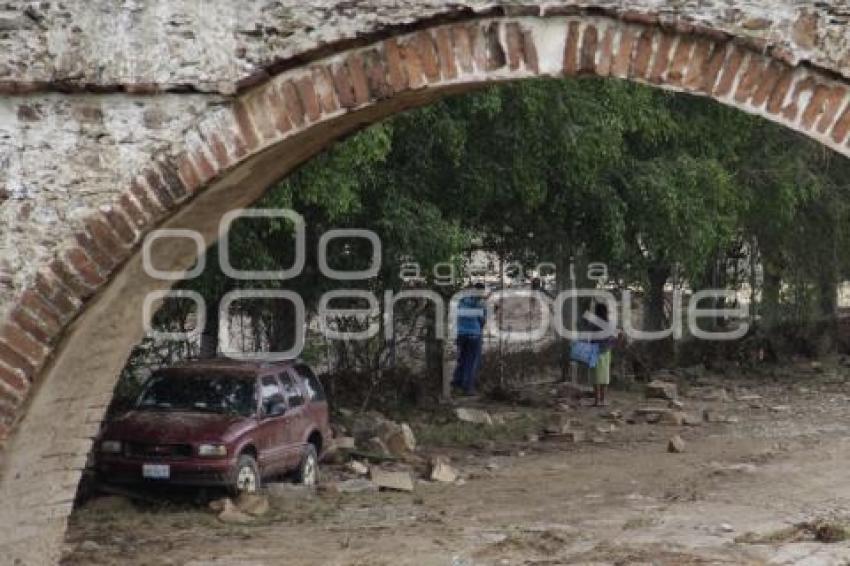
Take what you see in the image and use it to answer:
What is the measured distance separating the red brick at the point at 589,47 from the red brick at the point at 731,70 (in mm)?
603

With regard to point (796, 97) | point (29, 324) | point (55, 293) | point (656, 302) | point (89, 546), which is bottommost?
point (89, 546)

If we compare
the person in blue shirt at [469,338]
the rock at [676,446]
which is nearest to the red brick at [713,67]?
the rock at [676,446]

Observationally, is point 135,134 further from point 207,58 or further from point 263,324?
point 263,324

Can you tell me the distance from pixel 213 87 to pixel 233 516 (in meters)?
7.00

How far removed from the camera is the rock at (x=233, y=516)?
13.0 metres

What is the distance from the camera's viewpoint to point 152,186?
7.05 m

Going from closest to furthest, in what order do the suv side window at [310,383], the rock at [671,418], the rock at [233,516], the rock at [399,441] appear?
1. the rock at [233,516]
2. the suv side window at [310,383]
3. the rock at [399,441]
4. the rock at [671,418]

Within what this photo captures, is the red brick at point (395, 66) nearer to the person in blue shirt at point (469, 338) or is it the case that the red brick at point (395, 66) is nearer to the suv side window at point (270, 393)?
the suv side window at point (270, 393)

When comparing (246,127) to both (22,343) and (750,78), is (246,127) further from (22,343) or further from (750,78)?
(750,78)

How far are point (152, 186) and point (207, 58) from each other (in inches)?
28.6

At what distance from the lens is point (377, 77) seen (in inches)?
260

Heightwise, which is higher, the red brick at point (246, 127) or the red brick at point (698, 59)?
the red brick at point (698, 59)

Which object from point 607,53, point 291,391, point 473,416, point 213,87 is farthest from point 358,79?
point 473,416

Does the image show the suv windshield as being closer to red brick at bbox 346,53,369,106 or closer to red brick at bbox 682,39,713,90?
red brick at bbox 346,53,369,106
